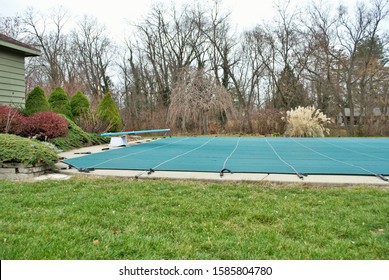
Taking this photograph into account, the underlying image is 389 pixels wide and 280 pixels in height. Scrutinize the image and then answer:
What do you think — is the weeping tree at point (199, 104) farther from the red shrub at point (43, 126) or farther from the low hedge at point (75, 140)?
the red shrub at point (43, 126)

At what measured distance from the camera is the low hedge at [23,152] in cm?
420

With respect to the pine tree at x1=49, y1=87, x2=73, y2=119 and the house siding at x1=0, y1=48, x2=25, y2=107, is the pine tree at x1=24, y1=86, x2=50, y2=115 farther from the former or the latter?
the pine tree at x1=49, y1=87, x2=73, y2=119

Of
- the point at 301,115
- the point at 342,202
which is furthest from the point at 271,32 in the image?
the point at 342,202

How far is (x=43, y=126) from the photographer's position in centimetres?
716

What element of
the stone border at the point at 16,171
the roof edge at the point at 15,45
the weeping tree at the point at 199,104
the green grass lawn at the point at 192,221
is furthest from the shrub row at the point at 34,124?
the weeping tree at the point at 199,104

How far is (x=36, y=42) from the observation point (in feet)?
74.7

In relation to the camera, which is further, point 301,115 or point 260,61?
point 260,61

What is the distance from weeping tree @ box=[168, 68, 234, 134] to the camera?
15289 mm

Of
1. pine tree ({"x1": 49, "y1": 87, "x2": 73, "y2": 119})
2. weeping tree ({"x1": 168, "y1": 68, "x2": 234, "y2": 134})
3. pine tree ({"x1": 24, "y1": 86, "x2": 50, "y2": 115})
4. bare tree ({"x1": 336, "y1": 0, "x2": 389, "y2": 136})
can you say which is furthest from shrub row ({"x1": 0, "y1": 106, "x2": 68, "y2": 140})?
bare tree ({"x1": 336, "y1": 0, "x2": 389, "y2": 136})

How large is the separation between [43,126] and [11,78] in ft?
5.77

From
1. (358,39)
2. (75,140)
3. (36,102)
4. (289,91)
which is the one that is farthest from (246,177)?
(358,39)

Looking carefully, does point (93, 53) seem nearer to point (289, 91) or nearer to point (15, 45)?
point (289, 91)
